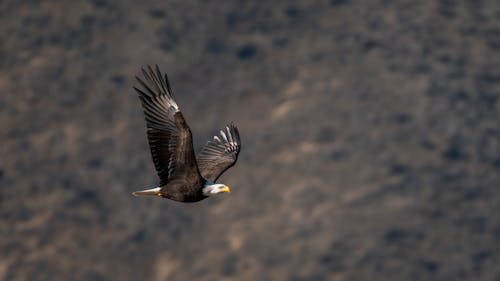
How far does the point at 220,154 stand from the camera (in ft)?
76.2

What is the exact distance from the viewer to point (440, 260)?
40375 millimetres

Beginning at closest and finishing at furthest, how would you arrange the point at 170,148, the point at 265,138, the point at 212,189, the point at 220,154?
the point at 170,148
the point at 212,189
the point at 220,154
the point at 265,138

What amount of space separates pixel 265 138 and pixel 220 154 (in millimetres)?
19413

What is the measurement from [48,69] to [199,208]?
357 inches

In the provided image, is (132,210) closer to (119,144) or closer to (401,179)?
(119,144)

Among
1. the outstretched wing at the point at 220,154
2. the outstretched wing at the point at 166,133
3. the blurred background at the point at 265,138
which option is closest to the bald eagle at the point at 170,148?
the outstretched wing at the point at 166,133

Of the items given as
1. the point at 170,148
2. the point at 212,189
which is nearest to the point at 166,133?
the point at 170,148

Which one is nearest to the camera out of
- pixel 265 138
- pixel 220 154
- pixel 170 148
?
pixel 170 148

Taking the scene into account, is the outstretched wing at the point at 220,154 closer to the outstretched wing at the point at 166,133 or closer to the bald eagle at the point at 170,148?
the bald eagle at the point at 170,148

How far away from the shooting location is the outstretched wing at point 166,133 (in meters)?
19.6

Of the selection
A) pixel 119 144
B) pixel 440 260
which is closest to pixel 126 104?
pixel 119 144

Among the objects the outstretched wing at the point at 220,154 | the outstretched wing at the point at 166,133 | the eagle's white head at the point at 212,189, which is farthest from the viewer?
the outstretched wing at the point at 220,154

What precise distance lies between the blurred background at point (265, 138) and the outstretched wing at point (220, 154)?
53.8 ft

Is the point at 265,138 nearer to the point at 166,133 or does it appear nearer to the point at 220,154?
the point at 220,154
